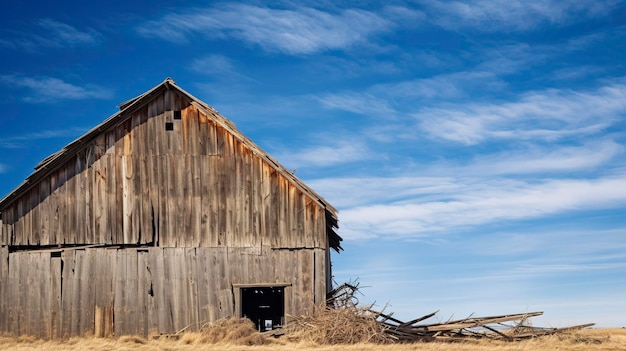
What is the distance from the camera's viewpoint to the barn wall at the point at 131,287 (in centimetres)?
2628

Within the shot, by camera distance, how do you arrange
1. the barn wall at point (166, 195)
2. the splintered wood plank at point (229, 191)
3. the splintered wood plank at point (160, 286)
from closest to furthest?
the splintered wood plank at point (160, 286)
the barn wall at point (166, 195)
the splintered wood plank at point (229, 191)

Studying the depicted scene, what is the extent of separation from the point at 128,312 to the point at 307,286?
6.45m

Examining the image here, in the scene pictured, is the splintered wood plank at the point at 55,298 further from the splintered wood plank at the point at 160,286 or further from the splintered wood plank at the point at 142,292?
the splintered wood plank at the point at 160,286

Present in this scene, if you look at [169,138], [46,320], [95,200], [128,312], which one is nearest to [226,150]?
[169,138]

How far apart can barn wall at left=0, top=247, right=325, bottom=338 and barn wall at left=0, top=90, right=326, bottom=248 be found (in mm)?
546

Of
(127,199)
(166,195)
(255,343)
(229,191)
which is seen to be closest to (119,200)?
(127,199)

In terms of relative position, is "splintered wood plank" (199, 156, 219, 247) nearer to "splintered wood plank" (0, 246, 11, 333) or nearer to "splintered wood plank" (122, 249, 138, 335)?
"splintered wood plank" (122, 249, 138, 335)

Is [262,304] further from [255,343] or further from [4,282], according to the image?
[4,282]

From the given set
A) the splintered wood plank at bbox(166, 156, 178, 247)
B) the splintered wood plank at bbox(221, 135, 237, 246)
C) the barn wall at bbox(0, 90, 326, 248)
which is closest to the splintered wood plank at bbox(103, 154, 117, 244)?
the barn wall at bbox(0, 90, 326, 248)

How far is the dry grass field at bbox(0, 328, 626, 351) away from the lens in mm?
23719

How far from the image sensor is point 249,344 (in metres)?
24.6

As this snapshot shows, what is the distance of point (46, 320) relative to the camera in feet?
86.2

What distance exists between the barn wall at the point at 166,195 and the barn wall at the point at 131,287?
1.79ft

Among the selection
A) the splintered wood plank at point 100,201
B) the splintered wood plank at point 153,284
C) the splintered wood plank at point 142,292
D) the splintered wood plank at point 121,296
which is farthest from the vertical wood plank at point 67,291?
the splintered wood plank at point 153,284
